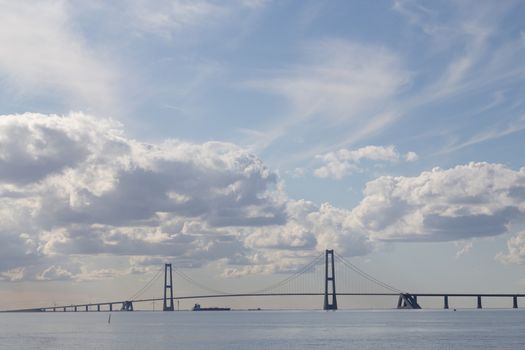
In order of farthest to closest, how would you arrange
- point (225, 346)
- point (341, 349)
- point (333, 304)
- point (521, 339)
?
point (333, 304) → point (521, 339) → point (225, 346) → point (341, 349)

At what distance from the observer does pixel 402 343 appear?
7662 cm

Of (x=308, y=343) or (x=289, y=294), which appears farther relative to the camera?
(x=289, y=294)

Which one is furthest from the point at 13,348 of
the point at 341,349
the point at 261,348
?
the point at 341,349

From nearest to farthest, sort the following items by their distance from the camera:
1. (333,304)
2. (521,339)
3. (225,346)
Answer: (225,346) → (521,339) → (333,304)

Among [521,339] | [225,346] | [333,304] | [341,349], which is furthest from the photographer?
[333,304]

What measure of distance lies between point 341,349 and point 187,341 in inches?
789

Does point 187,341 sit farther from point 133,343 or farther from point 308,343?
point 308,343

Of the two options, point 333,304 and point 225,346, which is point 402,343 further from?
point 333,304

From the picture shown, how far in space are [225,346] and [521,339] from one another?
2938 cm

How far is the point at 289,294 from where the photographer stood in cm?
18500

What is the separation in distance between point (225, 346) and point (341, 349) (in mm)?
11286

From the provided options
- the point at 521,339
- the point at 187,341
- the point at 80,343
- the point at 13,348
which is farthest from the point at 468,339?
the point at 13,348

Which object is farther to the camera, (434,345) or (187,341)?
(187,341)

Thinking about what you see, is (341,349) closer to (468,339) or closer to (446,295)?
(468,339)
